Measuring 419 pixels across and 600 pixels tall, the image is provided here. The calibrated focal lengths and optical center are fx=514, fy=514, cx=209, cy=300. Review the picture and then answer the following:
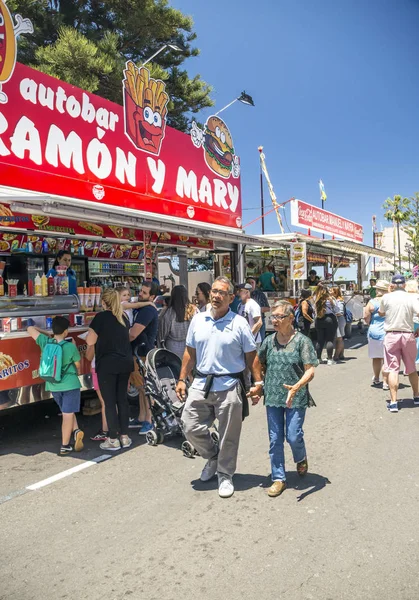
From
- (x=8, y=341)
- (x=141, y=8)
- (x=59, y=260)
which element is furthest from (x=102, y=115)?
(x=141, y=8)

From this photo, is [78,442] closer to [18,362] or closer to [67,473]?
[67,473]

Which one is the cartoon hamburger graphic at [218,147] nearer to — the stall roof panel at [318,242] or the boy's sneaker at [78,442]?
the stall roof panel at [318,242]

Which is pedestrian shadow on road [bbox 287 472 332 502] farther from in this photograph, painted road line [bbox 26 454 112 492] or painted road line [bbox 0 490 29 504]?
painted road line [bbox 0 490 29 504]

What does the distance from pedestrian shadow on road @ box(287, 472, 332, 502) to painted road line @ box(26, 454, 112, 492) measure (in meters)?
1.94

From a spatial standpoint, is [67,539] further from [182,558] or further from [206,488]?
[206,488]

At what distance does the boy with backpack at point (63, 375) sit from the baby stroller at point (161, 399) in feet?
2.52

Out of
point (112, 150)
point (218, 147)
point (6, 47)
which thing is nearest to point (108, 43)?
point (218, 147)

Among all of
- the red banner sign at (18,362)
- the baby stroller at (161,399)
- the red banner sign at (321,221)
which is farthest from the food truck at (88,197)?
the red banner sign at (321,221)

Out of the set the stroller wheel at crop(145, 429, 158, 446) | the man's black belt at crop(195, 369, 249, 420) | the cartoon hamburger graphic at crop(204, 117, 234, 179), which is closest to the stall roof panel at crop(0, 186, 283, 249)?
the stroller wheel at crop(145, 429, 158, 446)

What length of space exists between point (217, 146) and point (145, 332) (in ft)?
24.1

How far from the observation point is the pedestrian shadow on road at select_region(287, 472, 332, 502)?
421 centimetres

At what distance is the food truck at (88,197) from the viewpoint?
6.21 metres

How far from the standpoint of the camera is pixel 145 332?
6199 millimetres

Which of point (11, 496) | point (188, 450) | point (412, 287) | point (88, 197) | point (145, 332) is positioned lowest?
point (11, 496)
